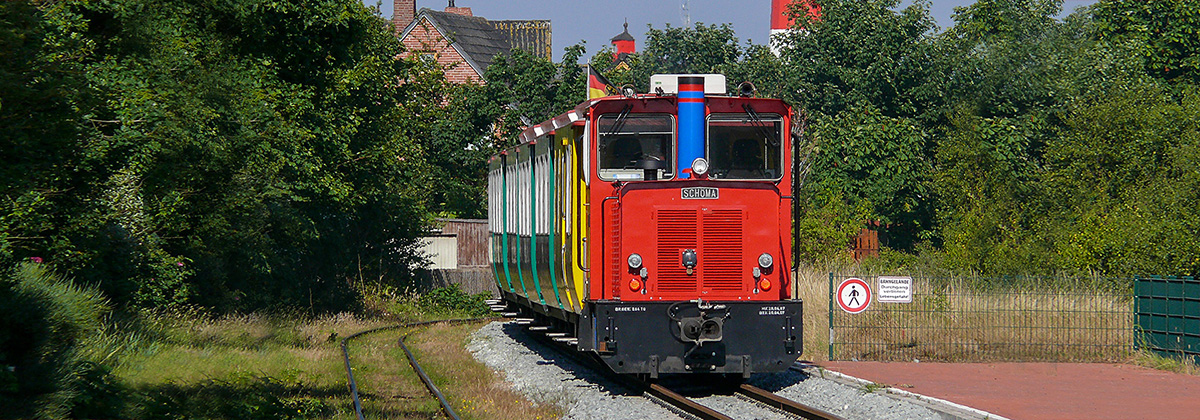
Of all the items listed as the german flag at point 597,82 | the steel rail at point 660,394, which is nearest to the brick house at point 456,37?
the german flag at point 597,82

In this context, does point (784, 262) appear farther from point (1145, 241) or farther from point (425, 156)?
point (425, 156)

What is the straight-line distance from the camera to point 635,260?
13.3m

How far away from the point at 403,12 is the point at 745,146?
49.9 metres

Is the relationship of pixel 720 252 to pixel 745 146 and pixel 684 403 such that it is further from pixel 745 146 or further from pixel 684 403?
pixel 684 403

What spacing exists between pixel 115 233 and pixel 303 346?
3730 mm

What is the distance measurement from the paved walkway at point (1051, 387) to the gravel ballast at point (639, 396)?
2.66 feet

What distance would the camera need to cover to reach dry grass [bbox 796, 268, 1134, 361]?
59.5 feet

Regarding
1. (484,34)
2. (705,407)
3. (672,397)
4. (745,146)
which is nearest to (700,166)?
(745,146)

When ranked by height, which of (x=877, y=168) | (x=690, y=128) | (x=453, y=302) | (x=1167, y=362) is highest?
(x=877, y=168)

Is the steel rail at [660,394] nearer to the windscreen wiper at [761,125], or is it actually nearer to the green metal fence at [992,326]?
the windscreen wiper at [761,125]

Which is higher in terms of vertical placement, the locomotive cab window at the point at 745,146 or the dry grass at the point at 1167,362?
the locomotive cab window at the point at 745,146

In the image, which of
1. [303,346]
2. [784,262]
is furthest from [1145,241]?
[303,346]

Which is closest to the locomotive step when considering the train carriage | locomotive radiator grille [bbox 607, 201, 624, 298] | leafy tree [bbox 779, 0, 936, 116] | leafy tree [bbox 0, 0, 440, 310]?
the train carriage

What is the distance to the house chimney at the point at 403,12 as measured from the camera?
61.2 m
